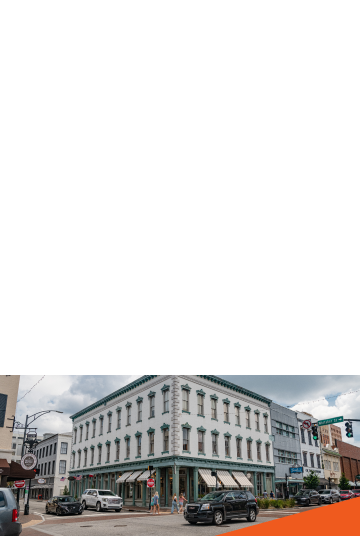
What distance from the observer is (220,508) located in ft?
65.6

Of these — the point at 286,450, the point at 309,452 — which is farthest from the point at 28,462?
the point at 309,452

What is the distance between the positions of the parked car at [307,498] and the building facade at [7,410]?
2132 cm

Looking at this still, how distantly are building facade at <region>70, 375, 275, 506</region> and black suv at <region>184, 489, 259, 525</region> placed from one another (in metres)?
11.1

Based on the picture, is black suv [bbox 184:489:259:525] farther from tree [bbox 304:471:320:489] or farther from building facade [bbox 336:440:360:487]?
building facade [bbox 336:440:360:487]

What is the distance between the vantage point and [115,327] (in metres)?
6.23

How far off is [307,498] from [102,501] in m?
15.2

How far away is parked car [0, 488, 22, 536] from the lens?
923cm

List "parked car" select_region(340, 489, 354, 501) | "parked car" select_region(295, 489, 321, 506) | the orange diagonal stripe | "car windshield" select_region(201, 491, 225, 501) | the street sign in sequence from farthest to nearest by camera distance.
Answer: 1. "parked car" select_region(340, 489, 354, 501)
2. "parked car" select_region(295, 489, 321, 506)
3. "car windshield" select_region(201, 491, 225, 501)
4. the street sign
5. the orange diagonal stripe

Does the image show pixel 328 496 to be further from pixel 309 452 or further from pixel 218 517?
pixel 218 517

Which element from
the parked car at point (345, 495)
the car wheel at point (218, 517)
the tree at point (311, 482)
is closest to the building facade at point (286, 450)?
the tree at point (311, 482)

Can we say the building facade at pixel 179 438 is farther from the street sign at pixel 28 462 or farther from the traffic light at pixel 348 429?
the street sign at pixel 28 462

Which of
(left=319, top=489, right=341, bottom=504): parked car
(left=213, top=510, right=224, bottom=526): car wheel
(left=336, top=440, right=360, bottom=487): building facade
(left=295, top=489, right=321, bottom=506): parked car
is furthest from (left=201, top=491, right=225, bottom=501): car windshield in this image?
(left=336, top=440, right=360, bottom=487): building facade

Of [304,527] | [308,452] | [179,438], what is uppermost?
[179,438]

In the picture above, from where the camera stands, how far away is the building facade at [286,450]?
4331cm
